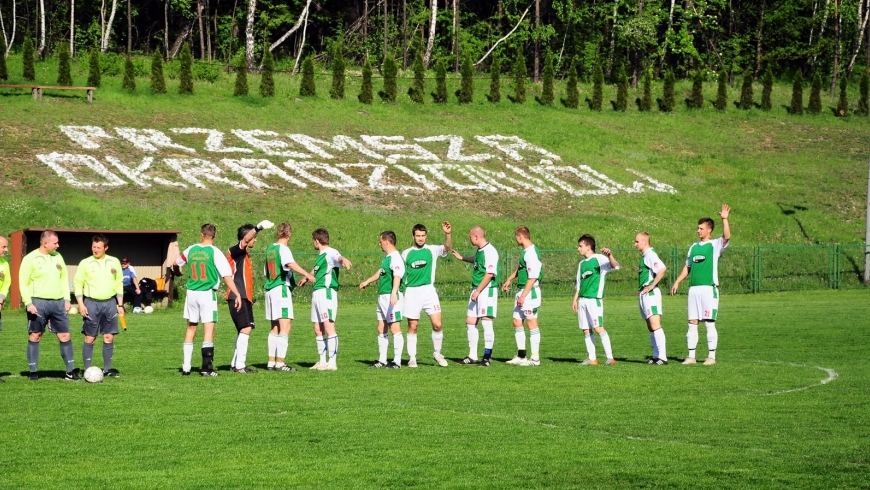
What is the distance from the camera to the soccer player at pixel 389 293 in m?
16.8

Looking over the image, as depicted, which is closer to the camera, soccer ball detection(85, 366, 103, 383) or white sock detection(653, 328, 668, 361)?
soccer ball detection(85, 366, 103, 383)

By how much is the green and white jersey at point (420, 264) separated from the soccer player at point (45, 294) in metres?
5.24

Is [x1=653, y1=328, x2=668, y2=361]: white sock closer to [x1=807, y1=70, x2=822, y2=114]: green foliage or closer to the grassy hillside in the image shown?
the grassy hillside

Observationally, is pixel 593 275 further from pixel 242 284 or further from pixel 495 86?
pixel 495 86

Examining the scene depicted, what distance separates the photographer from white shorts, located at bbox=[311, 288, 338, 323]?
55.0 feet

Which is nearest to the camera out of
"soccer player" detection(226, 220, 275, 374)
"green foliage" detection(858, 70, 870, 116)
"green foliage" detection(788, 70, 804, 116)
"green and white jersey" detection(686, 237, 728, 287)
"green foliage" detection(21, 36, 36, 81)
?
"soccer player" detection(226, 220, 275, 374)

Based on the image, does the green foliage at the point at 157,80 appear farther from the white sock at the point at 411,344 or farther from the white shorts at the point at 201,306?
the white shorts at the point at 201,306

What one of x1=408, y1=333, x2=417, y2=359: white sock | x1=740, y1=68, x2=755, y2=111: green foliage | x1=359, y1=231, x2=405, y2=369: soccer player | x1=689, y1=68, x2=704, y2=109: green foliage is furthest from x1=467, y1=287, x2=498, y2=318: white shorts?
x1=740, y1=68, x2=755, y2=111: green foliage

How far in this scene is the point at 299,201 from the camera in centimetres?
4500

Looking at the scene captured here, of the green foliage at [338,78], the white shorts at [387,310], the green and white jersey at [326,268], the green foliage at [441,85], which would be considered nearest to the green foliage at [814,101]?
the green foliage at [441,85]


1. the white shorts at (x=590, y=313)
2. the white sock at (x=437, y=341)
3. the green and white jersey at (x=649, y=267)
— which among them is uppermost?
the green and white jersey at (x=649, y=267)

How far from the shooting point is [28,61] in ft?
186

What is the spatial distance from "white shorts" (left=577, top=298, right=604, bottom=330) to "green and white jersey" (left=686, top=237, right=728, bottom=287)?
1668 millimetres

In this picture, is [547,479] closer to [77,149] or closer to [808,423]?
[808,423]
